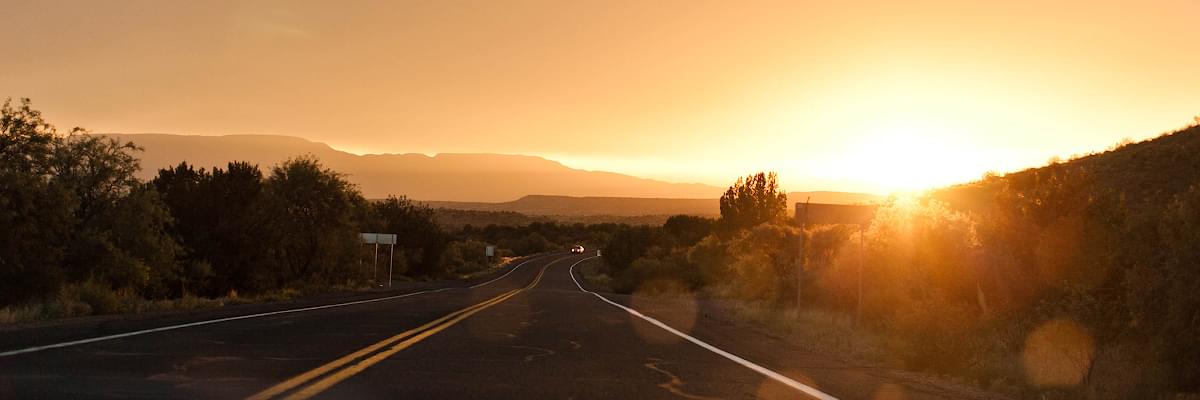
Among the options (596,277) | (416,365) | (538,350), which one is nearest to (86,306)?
(538,350)

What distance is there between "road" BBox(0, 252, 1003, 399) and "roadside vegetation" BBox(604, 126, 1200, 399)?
2.35 meters

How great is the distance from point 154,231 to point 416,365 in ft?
96.8

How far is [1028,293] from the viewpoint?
1662 centimetres

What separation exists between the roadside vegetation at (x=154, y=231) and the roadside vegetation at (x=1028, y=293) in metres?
16.1

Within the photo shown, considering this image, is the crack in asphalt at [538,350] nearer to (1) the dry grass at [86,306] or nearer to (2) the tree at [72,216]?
(1) the dry grass at [86,306]

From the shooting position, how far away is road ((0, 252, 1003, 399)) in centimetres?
803

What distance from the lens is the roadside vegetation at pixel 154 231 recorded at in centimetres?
2767

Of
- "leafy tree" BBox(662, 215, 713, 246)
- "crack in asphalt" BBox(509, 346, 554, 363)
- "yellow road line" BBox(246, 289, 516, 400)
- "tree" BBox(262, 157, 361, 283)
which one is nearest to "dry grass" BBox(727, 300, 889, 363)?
"crack in asphalt" BBox(509, 346, 554, 363)

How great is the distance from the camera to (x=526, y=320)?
19.1 m

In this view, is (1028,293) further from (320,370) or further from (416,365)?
(320,370)

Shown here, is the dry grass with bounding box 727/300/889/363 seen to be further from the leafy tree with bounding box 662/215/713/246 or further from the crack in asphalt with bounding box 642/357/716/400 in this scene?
the leafy tree with bounding box 662/215/713/246

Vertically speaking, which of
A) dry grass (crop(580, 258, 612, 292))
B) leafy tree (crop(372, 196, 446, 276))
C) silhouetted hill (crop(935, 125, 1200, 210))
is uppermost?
silhouetted hill (crop(935, 125, 1200, 210))

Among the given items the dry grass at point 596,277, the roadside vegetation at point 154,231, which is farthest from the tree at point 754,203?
the roadside vegetation at point 154,231

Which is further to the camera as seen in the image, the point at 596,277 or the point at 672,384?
the point at 596,277
